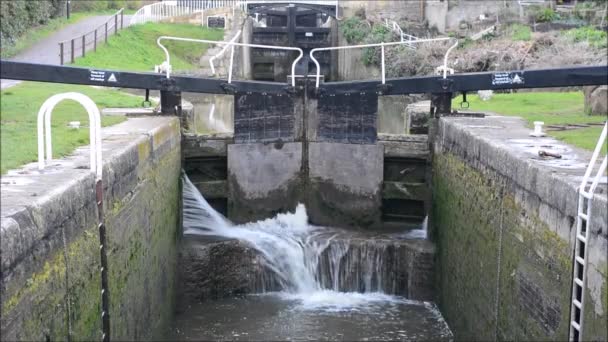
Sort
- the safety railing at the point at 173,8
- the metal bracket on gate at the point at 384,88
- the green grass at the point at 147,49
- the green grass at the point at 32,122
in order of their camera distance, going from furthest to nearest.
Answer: the safety railing at the point at 173,8 → the green grass at the point at 147,49 → the metal bracket on gate at the point at 384,88 → the green grass at the point at 32,122

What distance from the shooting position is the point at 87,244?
17.6 ft

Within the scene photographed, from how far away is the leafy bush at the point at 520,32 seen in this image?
23.7 m

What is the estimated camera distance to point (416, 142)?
36.3 ft

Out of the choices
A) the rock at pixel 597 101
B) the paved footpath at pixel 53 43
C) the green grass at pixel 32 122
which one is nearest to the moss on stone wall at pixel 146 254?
the green grass at pixel 32 122

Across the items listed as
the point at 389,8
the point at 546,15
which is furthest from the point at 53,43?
the point at 546,15

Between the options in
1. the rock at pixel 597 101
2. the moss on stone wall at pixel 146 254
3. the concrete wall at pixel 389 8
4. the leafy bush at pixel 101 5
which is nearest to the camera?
the moss on stone wall at pixel 146 254

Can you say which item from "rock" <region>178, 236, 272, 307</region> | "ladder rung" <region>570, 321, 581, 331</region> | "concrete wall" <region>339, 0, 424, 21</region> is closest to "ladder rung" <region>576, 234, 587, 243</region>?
"ladder rung" <region>570, 321, 581, 331</region>

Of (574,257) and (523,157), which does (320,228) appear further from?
(574,257)

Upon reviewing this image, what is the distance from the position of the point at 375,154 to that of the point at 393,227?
1.03m

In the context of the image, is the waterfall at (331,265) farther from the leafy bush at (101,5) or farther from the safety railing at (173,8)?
the safety railing at (173,8)

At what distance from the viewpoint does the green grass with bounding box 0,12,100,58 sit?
14.1 m

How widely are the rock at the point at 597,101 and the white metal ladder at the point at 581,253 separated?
19.3 feet

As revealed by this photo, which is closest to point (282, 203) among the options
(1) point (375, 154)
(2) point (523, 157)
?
(1) point (375, 154)

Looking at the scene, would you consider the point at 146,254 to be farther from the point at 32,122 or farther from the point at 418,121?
the point at 418,121
